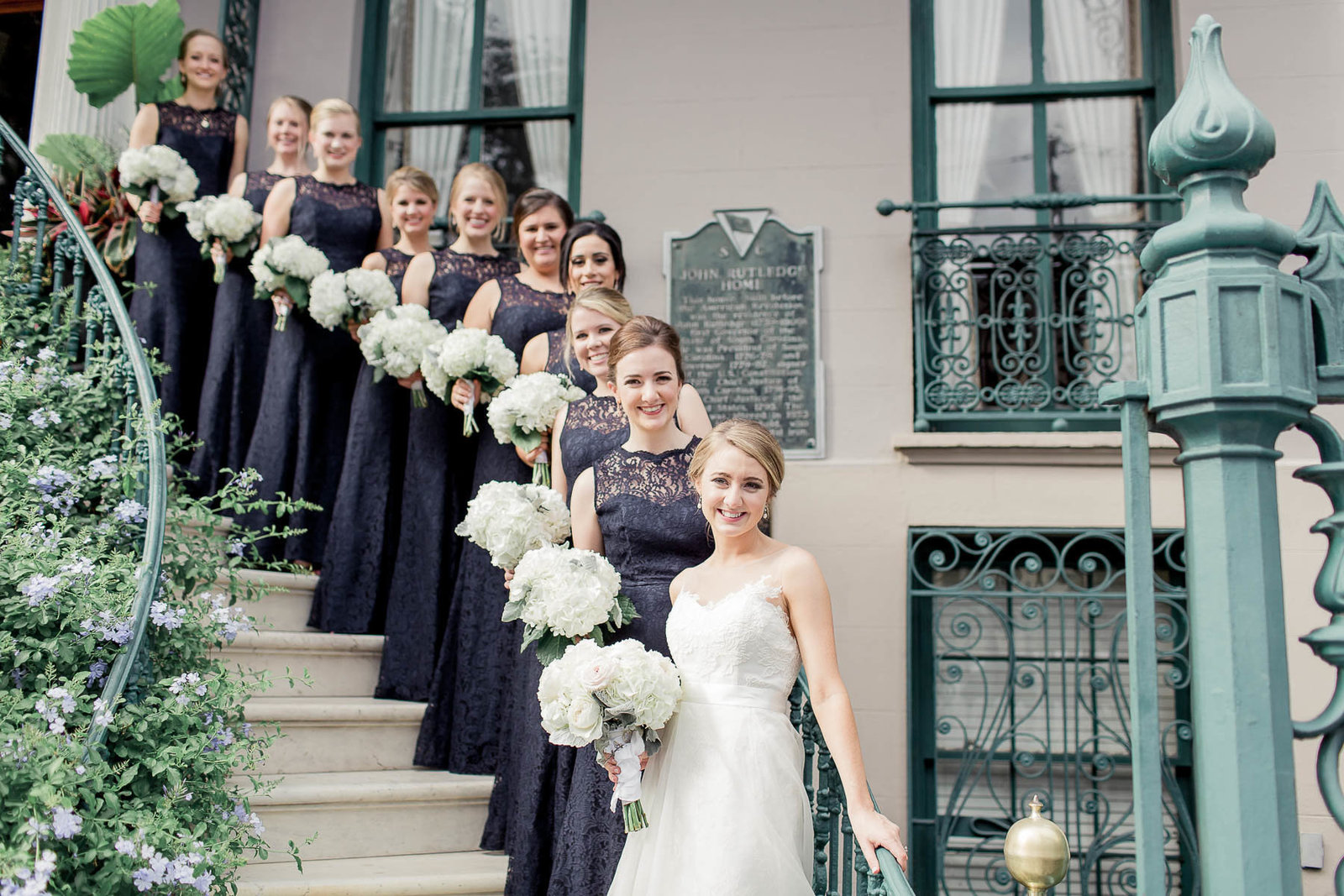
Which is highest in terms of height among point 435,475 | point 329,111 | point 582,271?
point 329,111

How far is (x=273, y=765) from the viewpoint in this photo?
402cm

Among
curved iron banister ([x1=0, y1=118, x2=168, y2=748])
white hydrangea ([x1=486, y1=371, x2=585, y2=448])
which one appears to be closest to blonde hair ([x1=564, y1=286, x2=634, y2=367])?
white hydrangea ([x1=486, y1=371, x2=585, y2=448])

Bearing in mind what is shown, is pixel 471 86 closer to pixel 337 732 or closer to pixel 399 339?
pixel 399 339

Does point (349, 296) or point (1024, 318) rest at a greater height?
point (1024, 318)

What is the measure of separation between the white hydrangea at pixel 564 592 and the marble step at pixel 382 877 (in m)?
1.05

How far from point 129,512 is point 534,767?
1.63 meters

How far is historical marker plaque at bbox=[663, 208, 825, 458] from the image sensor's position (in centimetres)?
575

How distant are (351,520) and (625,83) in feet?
10.2

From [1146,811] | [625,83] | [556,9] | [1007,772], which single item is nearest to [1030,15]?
[625,83]

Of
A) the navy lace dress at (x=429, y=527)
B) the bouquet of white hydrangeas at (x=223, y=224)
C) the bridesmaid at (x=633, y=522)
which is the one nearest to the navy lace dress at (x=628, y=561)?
the bridesmaid at (x=633, y=522)

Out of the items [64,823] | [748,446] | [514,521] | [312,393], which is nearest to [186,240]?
[312,393]

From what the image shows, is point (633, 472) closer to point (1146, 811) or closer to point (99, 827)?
point (99, 827)

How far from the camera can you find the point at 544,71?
6.75 metres

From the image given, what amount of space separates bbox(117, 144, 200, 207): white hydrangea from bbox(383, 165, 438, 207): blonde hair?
980mm
